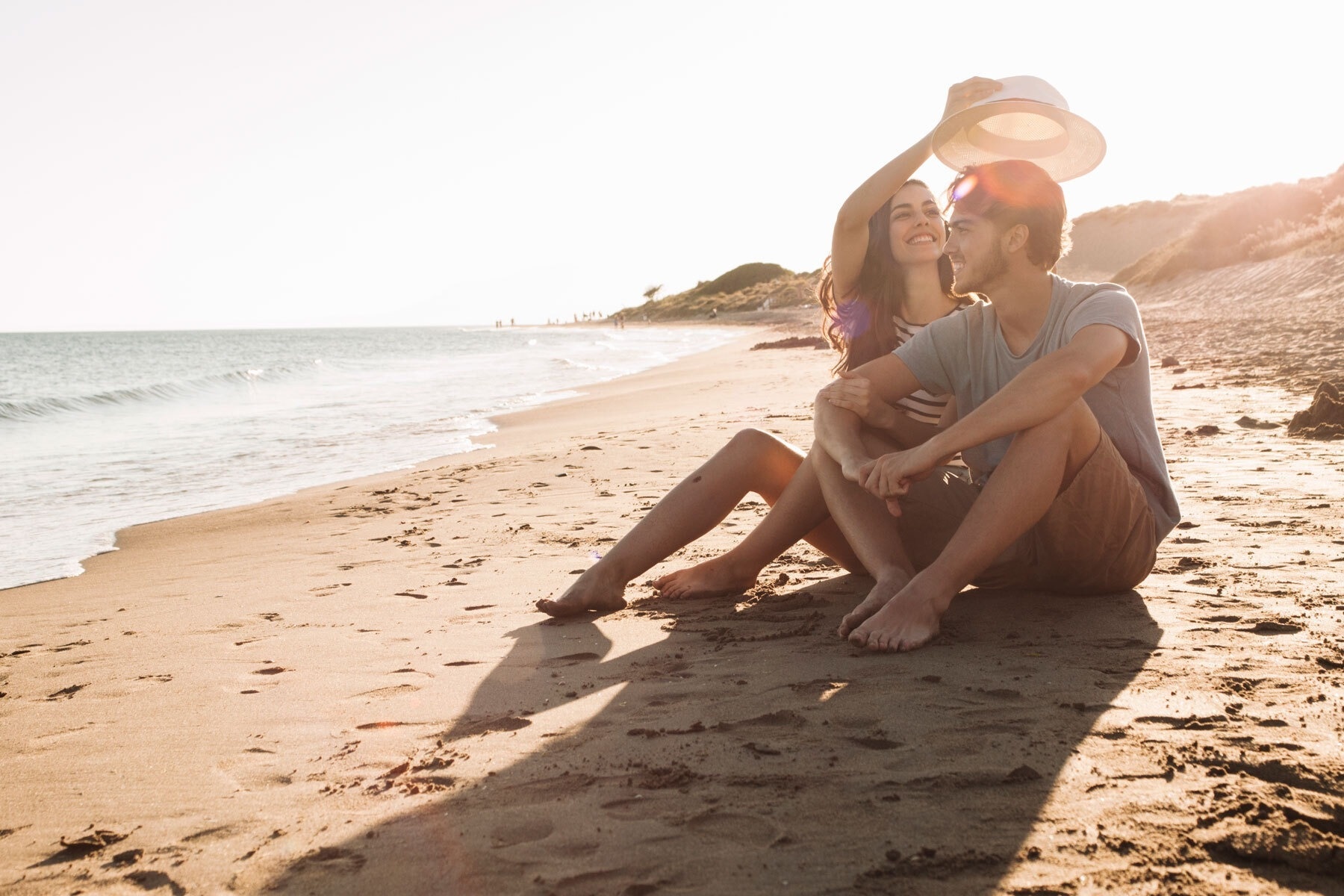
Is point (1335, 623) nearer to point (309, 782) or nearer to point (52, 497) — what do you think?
point (309, 782)

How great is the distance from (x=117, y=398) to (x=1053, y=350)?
20.4 meters

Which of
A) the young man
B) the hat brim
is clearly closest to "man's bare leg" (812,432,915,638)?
the young man

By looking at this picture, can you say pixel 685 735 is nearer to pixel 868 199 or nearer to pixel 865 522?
pixel 865 522

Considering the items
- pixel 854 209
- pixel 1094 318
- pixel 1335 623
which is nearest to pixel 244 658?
pixel 854 209

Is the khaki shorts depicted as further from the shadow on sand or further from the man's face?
the man's face

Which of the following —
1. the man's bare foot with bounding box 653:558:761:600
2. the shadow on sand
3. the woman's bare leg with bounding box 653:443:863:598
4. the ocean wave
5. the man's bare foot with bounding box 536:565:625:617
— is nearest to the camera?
the shadow on sand

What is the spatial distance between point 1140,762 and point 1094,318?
1.24 m

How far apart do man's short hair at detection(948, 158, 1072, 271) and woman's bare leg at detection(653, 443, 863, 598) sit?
0.87m

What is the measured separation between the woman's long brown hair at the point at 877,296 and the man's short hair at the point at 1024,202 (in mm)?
692

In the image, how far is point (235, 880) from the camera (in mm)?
1664

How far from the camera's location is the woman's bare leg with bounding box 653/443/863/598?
124 inches

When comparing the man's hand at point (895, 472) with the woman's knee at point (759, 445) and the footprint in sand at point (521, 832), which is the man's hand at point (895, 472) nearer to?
the woman's knee at point (759, 445)

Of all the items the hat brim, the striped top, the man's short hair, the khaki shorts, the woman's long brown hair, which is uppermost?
the hat brim

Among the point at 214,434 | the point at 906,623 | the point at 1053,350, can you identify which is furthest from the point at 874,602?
the point at 214,434
